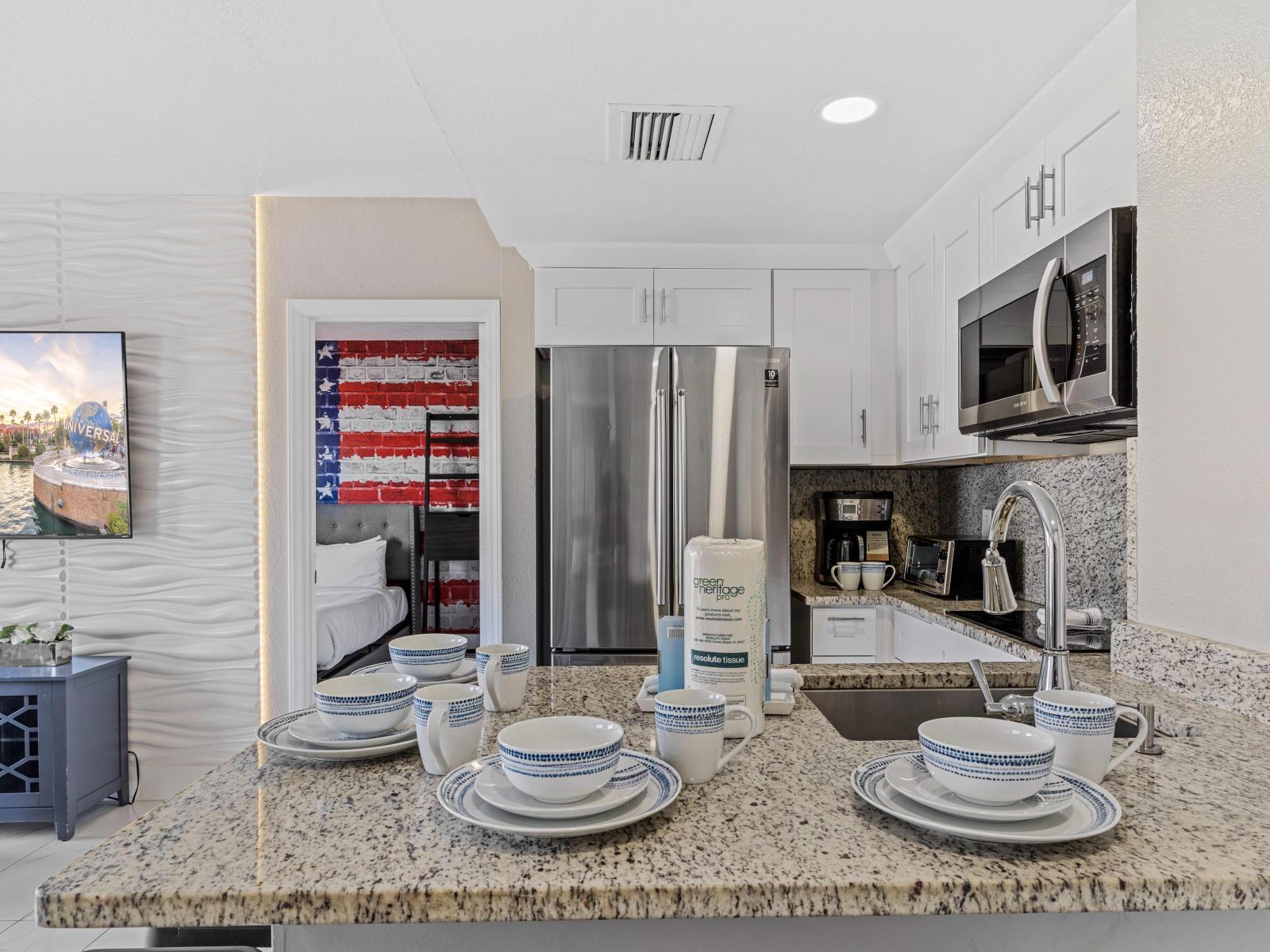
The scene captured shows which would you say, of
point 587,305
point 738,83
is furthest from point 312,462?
point 738,83

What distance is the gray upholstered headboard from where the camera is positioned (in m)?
5.60

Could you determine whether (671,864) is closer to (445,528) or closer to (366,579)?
(445,528)

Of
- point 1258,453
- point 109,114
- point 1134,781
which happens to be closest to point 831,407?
point 1258,453

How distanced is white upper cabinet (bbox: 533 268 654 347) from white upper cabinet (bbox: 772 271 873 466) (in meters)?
0.62

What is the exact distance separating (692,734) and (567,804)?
0.61 feet

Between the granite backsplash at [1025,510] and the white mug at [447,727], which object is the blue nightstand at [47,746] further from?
the granite backsplash at [1025,510]

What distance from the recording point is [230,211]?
3424 mm

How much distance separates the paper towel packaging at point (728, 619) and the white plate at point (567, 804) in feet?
0.78

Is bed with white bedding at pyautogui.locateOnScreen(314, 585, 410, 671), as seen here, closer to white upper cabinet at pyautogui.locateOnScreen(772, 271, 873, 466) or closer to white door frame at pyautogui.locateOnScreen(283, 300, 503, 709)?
white door frame at pyautogui.locateOnScreen(283, 300, 503, 709)

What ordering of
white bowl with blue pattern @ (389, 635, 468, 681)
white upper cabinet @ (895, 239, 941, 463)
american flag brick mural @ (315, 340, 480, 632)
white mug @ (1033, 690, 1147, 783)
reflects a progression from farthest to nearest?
1. american flag brick mural @ (315, 340, 480, 632)
2. white upper cabinet @ (895, 239, 941, 463)
3. white bowl with blue pattern @ (389, 635, 468, 681)
4. white mug @ (1033, 690, 1147, 783)

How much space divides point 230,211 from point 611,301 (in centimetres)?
165

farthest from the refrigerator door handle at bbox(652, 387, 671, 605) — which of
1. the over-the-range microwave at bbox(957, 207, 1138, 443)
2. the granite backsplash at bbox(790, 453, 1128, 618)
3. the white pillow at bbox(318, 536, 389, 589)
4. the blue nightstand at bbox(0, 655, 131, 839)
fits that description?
the white pillow at bbox(318, 536, 389, 589)

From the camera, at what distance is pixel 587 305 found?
3.21 meters

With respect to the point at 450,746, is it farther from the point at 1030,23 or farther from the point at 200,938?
the point at 1030,23
